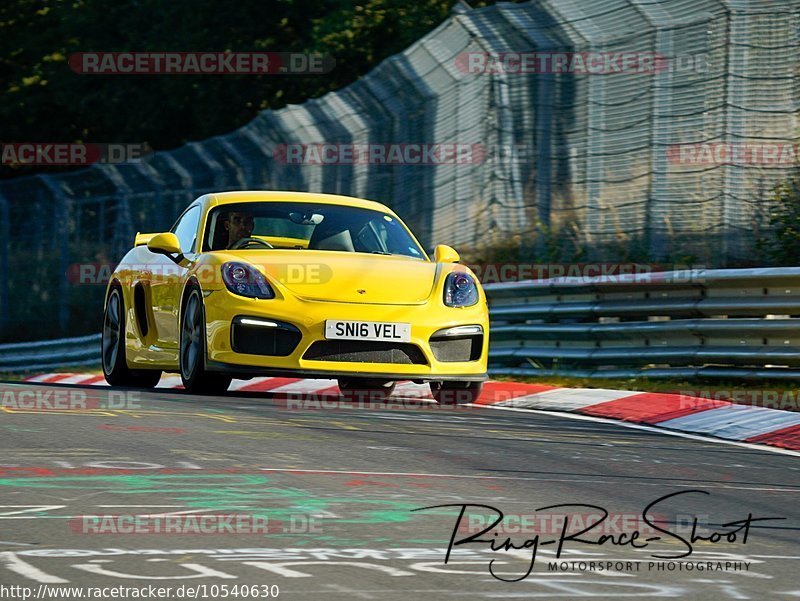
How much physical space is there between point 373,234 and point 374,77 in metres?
8.45

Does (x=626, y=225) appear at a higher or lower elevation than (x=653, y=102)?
lower

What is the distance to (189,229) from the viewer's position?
1186 centimetres

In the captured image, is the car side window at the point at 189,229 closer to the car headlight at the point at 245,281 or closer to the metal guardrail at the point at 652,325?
the car headlight at the point at 245,281

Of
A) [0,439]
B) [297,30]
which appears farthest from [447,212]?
[297,30]

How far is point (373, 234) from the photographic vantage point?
460 inches

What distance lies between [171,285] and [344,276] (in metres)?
1.52

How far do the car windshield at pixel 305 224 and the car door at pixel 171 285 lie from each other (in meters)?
0.24

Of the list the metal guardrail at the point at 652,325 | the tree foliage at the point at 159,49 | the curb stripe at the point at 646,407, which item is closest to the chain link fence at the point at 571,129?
the metal guardrail at the point at 652,325

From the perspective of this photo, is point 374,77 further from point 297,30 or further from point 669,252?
point 297,30

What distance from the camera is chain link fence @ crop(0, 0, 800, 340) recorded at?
14562 mm

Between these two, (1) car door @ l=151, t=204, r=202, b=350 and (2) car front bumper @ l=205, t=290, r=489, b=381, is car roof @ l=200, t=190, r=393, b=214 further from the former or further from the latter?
(2) car front bumper @ l=205, t=290, r=489, b=381

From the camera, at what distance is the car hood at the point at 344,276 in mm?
10430

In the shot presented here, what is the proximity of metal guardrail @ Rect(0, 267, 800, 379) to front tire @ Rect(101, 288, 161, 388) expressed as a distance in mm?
3142

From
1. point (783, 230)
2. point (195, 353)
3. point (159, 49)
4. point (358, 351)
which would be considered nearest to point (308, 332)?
point (358, 351)
